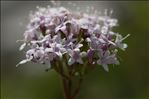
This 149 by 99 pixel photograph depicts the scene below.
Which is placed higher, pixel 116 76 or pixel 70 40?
pixel 70 40

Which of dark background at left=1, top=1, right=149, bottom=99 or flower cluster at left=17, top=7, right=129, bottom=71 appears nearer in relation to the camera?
flower cluster at left=17, top=7, right=129, bottom=71

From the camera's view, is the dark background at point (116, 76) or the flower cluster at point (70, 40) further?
the dark background at point (116, 76)

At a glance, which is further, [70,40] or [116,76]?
[116,76]
